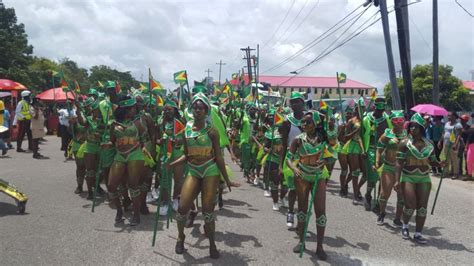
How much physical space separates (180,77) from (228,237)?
2.69 metres

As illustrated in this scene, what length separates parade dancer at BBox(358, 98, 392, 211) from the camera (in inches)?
302

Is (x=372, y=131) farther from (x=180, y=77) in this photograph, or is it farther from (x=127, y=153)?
(x=127, y=153)

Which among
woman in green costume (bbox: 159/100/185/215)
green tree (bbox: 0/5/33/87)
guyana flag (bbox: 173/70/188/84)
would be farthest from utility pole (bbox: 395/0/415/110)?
green tree (bbox: 0/5/33/87)

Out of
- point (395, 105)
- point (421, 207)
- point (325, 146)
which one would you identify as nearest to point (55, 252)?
point (325, 146)

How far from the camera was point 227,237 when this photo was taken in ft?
19.8

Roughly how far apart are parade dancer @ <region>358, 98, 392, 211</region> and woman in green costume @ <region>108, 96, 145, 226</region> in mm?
4174

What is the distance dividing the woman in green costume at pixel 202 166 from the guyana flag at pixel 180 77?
1735 mm

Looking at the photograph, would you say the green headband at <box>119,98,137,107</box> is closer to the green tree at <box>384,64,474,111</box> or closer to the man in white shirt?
the man in white shirt

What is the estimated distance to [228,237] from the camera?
6039mm

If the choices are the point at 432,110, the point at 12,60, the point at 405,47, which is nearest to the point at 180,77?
the point at 432,110

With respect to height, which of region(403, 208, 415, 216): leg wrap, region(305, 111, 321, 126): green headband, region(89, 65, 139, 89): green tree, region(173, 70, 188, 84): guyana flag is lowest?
region(403, 208, 415, 216): leg wrap

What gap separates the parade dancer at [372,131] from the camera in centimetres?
766

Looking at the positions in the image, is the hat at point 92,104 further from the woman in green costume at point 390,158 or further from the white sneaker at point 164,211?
the woman in green costume at point 390,158

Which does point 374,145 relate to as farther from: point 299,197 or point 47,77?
point 47,77
